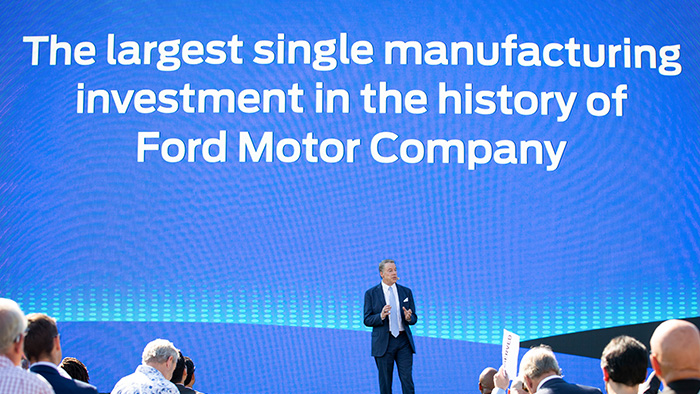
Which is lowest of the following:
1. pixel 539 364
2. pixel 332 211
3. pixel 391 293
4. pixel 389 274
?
pixel 539 364

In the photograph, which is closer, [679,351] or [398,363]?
[679,351]

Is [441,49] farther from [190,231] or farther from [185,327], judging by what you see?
[185,327]

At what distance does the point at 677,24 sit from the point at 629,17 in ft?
1.38

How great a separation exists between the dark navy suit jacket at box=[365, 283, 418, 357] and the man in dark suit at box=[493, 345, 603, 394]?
277 centimetres

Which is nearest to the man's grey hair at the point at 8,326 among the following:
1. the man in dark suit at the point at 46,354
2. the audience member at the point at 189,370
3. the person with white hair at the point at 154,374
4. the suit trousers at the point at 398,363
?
the man in dark suit at the point at 46,354

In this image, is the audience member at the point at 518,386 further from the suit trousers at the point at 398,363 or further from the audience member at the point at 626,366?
the suit trousers at the point at 398,363

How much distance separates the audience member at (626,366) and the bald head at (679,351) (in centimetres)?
18

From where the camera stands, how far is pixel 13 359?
196cm

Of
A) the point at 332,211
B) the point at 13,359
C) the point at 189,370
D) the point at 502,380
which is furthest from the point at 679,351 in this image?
the point at 332,211

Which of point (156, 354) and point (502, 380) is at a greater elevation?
point (156, 354)

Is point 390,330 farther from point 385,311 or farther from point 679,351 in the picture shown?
Result: point 679,351

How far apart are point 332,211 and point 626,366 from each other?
4.32m

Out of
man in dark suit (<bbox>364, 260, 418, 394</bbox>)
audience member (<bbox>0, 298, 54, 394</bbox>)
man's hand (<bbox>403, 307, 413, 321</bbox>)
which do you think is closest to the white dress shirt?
man in dark suit (<bbox>364, 260, 418, 394</bbox>)

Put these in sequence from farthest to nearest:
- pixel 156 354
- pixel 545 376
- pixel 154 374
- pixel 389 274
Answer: pixel 389 274
pixel 156 354
pixel 154 374
pixel 545 376
